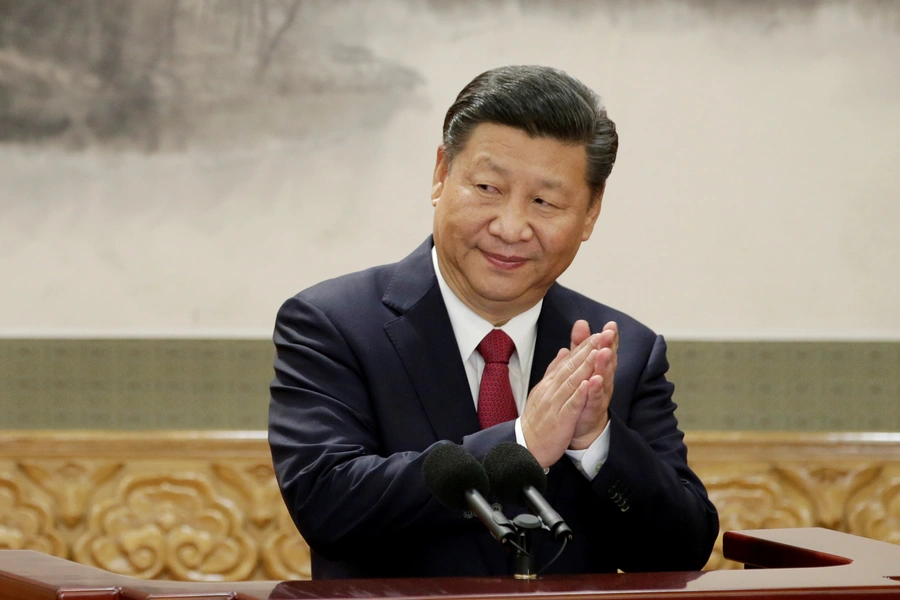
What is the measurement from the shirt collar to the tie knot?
0.04 ft

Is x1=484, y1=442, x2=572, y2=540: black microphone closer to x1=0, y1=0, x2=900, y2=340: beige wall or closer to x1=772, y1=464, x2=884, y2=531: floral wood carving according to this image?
x1=0, y1=0, x2=900, y2=340: beige wall

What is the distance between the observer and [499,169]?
2.17 metres

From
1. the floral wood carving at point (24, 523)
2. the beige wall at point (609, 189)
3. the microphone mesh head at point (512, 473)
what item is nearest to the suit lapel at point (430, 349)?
the microphone mesh head at point (512, 473)

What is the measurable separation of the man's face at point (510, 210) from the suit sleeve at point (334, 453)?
0.98 feet

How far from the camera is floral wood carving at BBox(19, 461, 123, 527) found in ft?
12.8

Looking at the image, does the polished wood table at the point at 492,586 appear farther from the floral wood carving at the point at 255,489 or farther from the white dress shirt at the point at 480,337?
the floral wood carving at the point at 255,489

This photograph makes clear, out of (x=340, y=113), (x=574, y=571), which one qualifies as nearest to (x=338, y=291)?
(x=574, y=571)

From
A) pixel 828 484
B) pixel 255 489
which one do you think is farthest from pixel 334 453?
pixel 828 484

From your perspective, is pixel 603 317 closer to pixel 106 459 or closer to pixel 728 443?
pixel 728 443

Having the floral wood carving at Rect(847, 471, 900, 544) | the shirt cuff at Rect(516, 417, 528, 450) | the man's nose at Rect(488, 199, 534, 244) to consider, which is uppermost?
the man's nose at Rect(488, 199, 534, 244)

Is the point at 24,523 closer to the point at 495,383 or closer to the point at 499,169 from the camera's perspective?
the point at 495,383

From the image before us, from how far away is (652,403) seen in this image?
7.59 ft

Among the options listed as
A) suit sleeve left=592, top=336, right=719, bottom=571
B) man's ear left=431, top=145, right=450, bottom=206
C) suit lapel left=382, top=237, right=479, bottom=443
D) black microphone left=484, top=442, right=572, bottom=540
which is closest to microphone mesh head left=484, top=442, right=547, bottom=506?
Answer: black microphone left=484, top=442, right=572, bottom=540

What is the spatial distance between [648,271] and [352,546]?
7.57 feet
